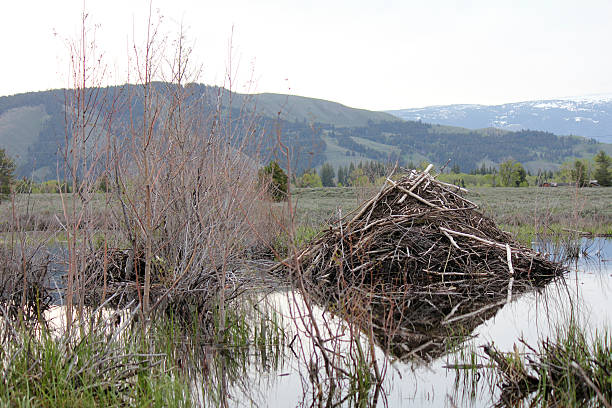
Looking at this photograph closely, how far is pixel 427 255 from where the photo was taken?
8.73 metres

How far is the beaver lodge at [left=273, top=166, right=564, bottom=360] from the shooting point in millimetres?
8008

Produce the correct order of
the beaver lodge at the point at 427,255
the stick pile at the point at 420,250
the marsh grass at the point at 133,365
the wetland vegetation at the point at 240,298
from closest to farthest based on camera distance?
the marsh grass at the point at 133,365, the wetland vegetation at the point at 240,298, the beaver lodge at the point at 427,255, the stick pile at the point at 420,250

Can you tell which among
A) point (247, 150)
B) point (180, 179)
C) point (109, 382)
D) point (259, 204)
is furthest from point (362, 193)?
point (109, 382)

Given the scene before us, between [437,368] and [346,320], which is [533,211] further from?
[437,368]

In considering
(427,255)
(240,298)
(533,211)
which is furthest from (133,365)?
(533,211)

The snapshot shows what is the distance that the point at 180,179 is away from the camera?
20.1ft

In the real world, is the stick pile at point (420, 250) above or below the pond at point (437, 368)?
above

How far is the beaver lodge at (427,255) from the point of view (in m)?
8.01

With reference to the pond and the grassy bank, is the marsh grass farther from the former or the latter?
the grassy bank

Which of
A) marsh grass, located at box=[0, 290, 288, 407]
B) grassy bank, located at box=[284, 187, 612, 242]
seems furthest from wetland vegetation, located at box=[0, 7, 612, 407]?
grassy bank, located at box=[284, 187, 612, 242]

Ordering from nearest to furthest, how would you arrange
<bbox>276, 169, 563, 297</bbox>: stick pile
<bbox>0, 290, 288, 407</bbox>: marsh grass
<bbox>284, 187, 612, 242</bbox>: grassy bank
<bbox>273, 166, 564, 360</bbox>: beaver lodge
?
<bbox>0, 290, 288, 407</bbox>: marsh grass
<bbox>273, 166, 564, 360</bbox>: beaver lodge
<bbox>276, 169, 563, 297</bbox>: stick pile
<bbox>284, 187, 612, 242</bbox>: grassy bank

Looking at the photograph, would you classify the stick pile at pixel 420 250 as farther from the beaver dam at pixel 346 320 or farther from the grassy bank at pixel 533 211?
the grassy bank at pixel 533 211

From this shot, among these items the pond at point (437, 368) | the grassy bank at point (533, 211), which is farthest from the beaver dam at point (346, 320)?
the grassy bank at point (533, 211)

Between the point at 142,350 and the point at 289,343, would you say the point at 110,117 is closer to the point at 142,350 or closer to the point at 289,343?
the point at 142,350
